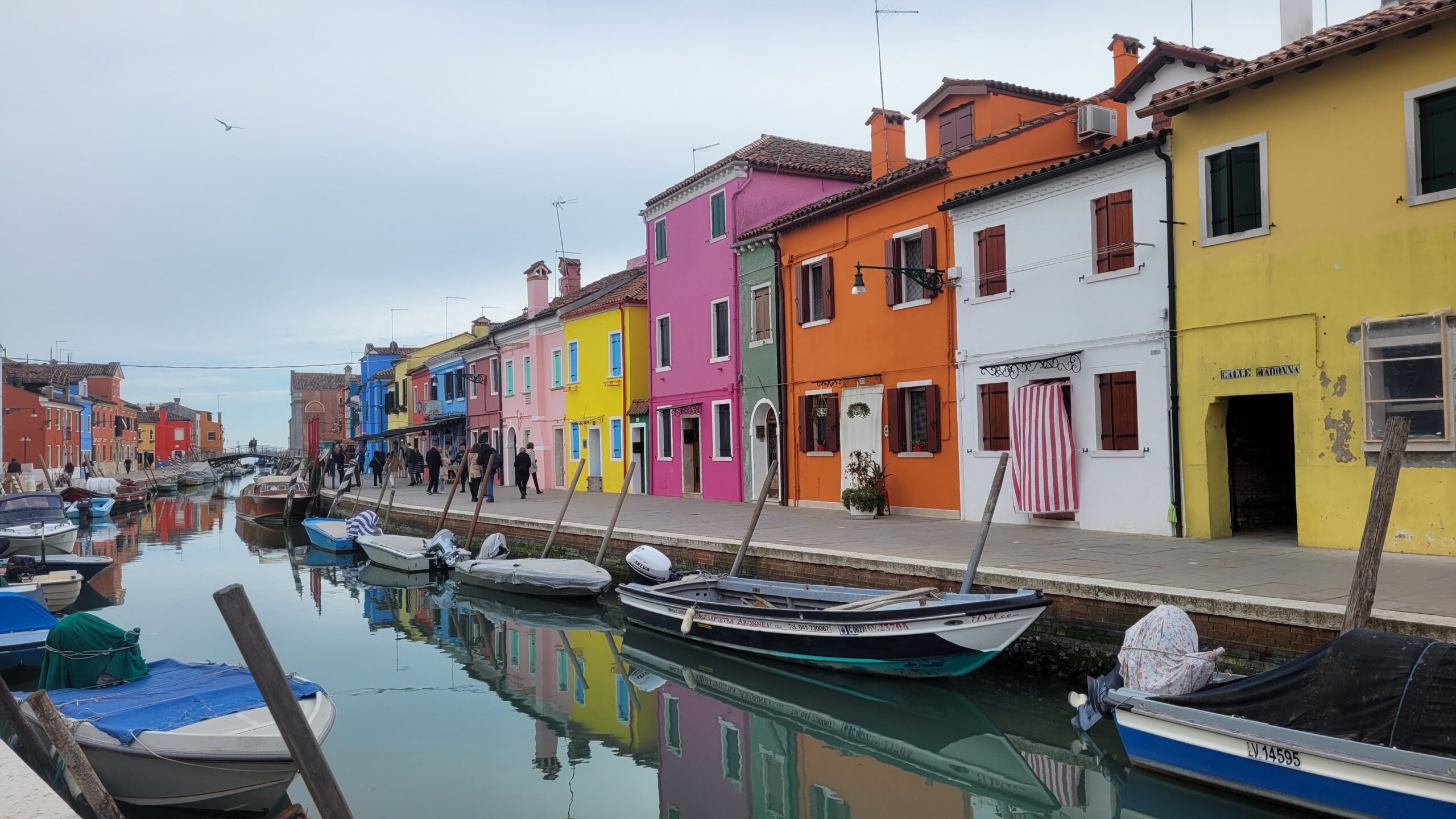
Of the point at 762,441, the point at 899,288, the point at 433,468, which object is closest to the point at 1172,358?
the point at 899,288

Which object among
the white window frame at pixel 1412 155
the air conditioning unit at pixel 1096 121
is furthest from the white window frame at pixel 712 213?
the white window frame at pixel 1412 155

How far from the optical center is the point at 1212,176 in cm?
1288

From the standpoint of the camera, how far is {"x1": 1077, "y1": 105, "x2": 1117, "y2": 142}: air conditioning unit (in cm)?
1630

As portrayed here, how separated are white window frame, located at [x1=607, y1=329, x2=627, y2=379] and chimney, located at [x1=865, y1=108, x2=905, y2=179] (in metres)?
10.5

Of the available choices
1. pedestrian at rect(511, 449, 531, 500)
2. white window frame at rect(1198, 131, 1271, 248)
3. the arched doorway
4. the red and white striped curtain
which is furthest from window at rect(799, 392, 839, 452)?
pedestrian at rect(511, 449, 531, 500)

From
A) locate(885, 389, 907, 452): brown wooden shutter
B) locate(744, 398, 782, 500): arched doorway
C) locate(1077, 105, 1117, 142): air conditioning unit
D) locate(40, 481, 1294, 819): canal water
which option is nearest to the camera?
locate(40, 481, 1294, 819): canal water

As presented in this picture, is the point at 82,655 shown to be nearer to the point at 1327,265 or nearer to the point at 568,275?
the point at 1327,265

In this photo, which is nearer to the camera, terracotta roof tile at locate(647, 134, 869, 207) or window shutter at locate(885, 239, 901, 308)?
window shutter at locate(885, 239, 901, 308)

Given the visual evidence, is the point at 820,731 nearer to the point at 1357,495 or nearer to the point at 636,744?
the point at 636,744

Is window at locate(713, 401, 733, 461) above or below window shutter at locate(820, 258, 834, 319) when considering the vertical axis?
below

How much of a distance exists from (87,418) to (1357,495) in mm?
74958

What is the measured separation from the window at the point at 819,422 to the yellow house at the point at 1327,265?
25.9 ft

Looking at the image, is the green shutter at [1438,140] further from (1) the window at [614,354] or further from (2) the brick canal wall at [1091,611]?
(1) the window at [614,354]

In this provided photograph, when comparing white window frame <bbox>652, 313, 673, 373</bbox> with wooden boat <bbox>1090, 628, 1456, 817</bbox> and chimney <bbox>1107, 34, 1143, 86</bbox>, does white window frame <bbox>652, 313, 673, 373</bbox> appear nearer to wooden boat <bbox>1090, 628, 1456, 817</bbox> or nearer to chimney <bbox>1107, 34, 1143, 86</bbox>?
chimney <bbox>1107, 34, 1143, 86</bbox>
